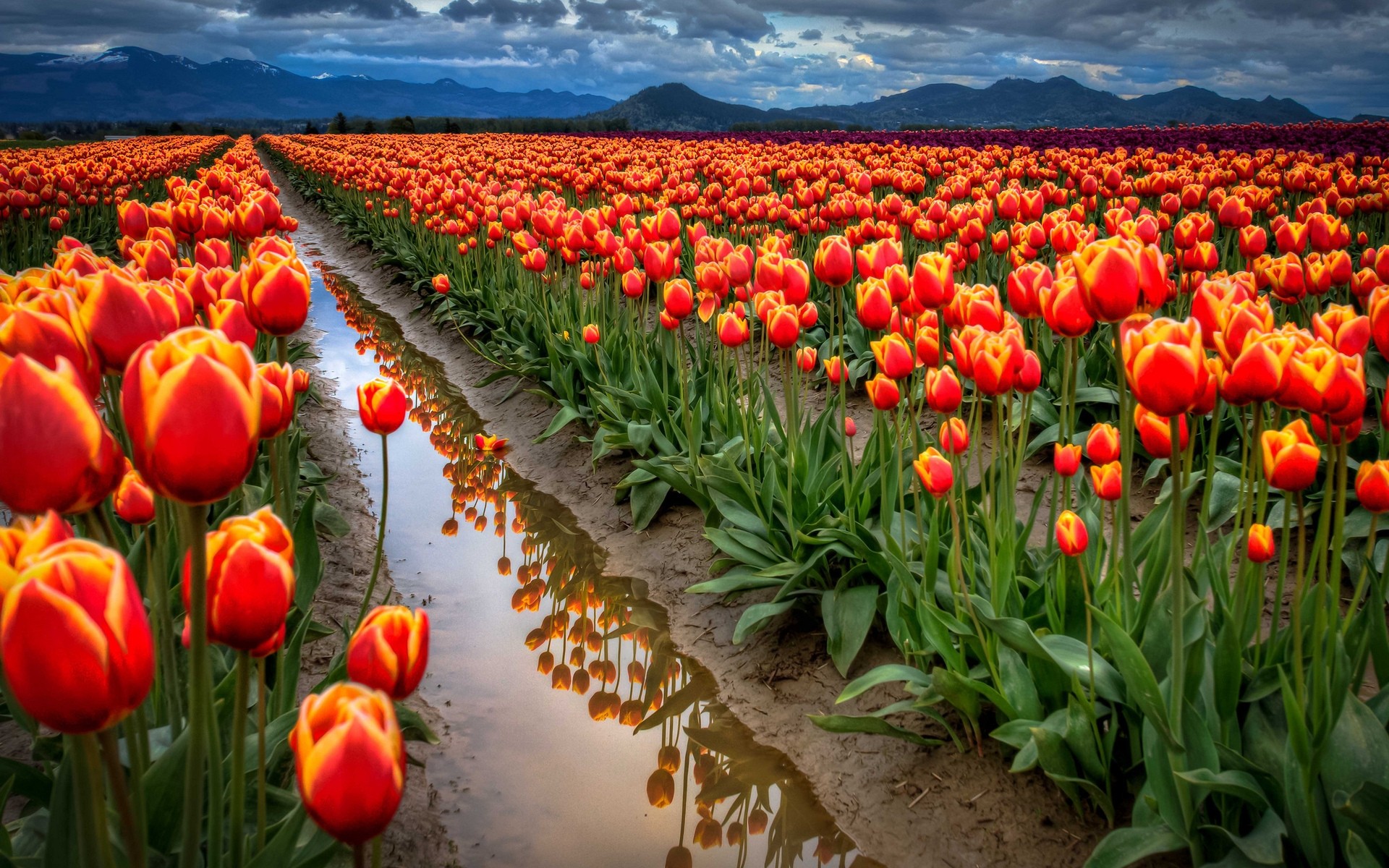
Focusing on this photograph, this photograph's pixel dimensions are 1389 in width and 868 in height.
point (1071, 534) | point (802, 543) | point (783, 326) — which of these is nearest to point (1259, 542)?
point (1071, 534)

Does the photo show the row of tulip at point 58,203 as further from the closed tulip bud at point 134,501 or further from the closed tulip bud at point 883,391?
the closed tulip bud at point 883,391

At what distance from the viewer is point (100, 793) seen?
132cm

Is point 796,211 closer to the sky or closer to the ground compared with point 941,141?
closer to the ground

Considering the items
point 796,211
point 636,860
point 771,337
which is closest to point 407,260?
Answer: point 796,211

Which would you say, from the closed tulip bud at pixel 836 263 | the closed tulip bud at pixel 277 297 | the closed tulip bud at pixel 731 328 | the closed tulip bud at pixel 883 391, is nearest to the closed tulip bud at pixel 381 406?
the closed tulip bud at pixel 277 297

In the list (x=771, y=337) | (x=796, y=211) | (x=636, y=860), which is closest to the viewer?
(x=636, y=860)

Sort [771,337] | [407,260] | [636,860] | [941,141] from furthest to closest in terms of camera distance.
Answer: [941,141] < [407,260] < [771,337] < [636,860]

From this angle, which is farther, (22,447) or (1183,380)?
(1183,380)

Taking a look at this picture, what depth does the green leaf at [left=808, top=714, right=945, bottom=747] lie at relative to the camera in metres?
3.11

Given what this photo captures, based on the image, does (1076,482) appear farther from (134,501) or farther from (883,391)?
(134,501)

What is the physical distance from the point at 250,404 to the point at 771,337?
8.46 feet

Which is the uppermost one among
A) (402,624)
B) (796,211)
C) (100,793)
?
(796,211)

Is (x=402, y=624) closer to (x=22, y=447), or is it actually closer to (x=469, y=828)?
(x=22, y=447)

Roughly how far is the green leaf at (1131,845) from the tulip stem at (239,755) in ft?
6.45
